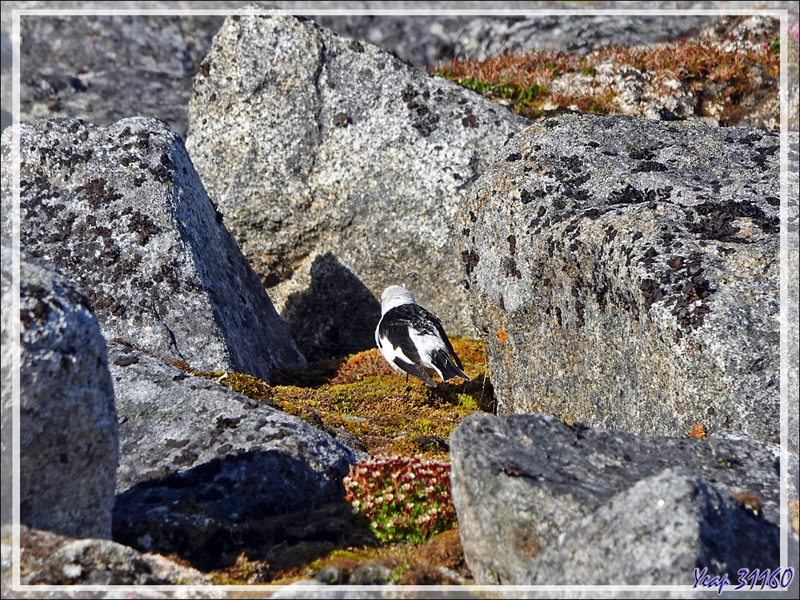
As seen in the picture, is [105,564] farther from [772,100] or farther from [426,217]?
[772,100]

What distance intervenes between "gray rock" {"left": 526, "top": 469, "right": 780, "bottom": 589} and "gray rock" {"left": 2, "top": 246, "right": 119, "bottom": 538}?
11.5 ft

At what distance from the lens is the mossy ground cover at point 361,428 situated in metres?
6.13

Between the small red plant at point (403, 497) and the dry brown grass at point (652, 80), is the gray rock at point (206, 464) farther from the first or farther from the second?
the dry brown grass at point (652, 80)

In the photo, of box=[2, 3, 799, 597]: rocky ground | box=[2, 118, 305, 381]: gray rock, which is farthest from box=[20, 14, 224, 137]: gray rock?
box=[2, 118, 305, 381]: gray rock

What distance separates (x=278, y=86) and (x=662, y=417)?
1190 cm

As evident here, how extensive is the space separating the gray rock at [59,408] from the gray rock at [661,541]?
3512 millimetres

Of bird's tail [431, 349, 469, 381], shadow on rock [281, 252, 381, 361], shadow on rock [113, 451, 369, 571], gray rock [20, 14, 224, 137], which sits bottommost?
shadow on rock [113, 451, 369, 571]

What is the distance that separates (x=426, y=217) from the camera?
50.7 feet

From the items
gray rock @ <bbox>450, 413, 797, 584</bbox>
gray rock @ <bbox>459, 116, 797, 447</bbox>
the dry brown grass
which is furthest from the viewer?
the dry brown grass

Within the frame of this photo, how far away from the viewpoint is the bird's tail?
488 inches

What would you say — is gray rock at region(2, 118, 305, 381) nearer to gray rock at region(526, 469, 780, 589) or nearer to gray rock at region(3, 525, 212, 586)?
gray rock at region(3, 525, 212, 586)

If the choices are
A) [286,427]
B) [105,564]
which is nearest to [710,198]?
[286,427]

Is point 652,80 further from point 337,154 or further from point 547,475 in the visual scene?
point 547,475

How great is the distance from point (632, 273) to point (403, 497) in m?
3.67
